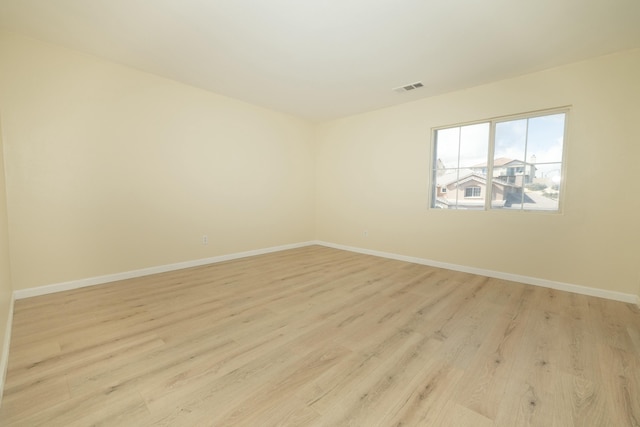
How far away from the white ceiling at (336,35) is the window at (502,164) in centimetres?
65

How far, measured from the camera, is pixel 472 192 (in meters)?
3.82

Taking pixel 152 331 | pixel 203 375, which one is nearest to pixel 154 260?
pixel 152 331

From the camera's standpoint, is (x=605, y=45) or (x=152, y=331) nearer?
(x=152, y=331)

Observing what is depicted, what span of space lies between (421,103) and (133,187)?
437 cm

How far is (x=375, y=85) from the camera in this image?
3.64m

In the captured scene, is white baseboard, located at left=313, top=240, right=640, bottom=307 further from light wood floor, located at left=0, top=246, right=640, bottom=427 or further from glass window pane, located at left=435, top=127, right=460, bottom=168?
glass window pane, located at left=435, top=127, right=460, bottom=168

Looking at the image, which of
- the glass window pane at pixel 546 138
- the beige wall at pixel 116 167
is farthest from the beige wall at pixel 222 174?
the glass window pane at pixel 546 138

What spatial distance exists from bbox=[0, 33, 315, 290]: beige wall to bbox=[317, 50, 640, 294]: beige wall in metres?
2.14

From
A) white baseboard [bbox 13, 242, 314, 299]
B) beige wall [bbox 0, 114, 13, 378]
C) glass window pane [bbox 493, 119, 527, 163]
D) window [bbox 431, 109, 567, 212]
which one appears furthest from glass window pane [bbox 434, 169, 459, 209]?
beige wall [bbox 0, 114, 13, 378]

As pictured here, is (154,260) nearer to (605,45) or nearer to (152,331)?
(152,331)

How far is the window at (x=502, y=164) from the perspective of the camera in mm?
3207

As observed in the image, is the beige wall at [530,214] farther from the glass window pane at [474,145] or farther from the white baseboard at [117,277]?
the white baseboard at [117,277]

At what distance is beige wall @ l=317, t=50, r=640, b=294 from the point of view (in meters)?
2.77

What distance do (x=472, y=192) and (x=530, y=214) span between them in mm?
756
